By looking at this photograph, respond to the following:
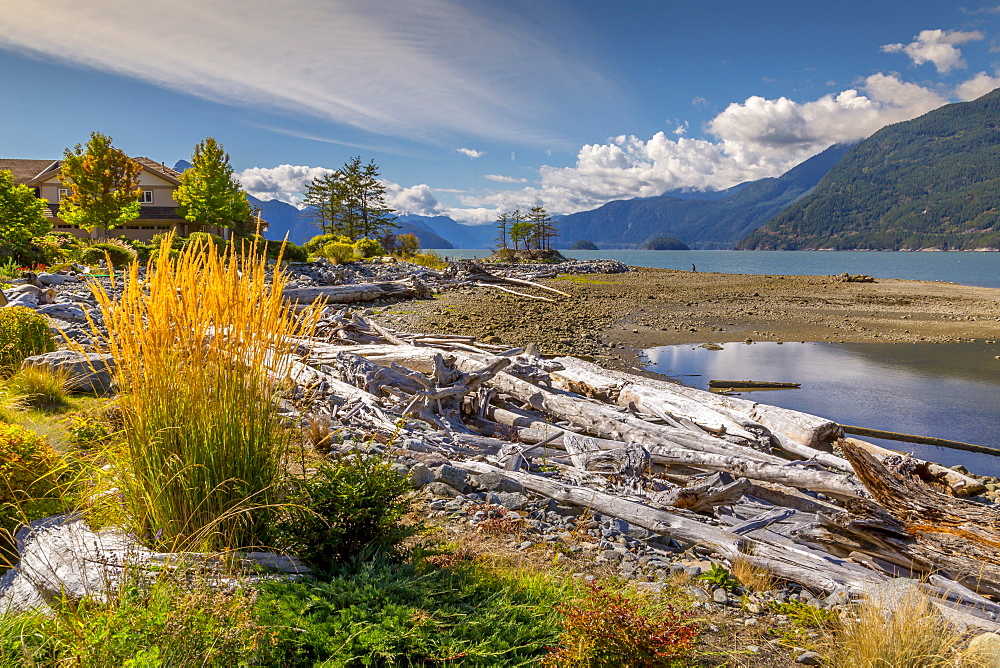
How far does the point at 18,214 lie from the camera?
27.6 meters

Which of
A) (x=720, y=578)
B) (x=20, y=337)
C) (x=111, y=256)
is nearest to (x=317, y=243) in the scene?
(x=111, y=256)

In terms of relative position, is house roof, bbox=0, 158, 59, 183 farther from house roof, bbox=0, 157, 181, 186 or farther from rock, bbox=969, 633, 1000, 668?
rock, bbox=969, 633, 1000, 668

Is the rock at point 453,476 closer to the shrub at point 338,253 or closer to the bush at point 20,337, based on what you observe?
the bush at point 20,337

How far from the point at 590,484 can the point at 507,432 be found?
218 cm

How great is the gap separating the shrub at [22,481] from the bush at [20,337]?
245 inches

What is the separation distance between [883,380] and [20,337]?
1944cm

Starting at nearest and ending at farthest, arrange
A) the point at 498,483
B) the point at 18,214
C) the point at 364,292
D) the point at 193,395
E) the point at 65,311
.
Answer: the point at 193,395 → the point at 498,483 → the point at 65,311 → the point at 364,292 → the point at 18,214

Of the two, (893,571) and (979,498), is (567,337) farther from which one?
(893,571)

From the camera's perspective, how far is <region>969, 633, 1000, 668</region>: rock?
2.84 meters

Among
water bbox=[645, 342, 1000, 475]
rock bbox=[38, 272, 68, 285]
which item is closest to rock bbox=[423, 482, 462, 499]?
water bbox=[645, 342, 1000, 475]

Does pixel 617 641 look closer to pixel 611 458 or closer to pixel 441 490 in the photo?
pixel 441 490

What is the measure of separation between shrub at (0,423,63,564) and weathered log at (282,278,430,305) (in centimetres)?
1777

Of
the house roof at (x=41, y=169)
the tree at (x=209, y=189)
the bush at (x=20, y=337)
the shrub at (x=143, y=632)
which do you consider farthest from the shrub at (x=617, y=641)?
the house roof at (x=41, y=169)

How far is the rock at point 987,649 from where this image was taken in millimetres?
2842
